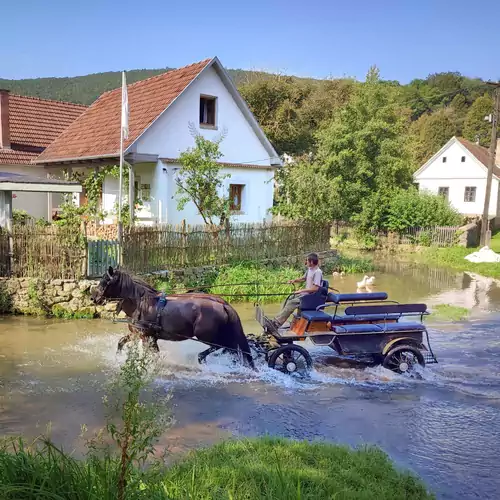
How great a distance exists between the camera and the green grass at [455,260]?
21344 millimetres

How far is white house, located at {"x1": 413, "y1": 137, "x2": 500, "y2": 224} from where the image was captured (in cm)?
4234

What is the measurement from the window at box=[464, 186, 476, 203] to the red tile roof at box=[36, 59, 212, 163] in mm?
31191

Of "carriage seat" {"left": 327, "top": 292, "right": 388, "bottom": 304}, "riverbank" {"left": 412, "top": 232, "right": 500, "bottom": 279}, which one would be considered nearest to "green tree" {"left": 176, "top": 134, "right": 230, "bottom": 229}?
"carriage seat" {"left": 327, "top": 292, "right": 388, "bottom": 304}

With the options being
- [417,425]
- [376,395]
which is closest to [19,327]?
[376,395]

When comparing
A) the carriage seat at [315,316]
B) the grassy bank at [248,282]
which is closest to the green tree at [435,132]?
the grassy bank at [248,282]

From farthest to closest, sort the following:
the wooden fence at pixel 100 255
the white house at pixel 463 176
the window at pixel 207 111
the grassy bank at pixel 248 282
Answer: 1. the white house at pixel 463 176
2. the window at pixel 207 111
3. the grassy bank at pixel 248 282
4. the wooden fence at pixel 100 255

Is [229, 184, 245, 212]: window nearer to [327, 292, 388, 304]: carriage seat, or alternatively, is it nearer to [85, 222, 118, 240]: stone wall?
[85, 222, 118, 240]: stone wall

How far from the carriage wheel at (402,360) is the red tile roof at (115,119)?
12.0 metres

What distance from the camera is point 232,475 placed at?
4480mm

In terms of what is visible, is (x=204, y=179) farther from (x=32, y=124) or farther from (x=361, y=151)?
(x=361, y=151)

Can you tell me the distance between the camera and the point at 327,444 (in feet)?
19.1

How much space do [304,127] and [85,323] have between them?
85.3ft

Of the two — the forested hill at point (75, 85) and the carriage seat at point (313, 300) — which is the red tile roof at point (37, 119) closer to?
the carriage seat at point (313, 300)

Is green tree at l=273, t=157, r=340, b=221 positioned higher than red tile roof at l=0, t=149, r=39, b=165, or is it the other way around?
red tile roof at l=0, t=149, r=39, b=165
